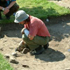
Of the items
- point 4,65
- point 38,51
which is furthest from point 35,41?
point 4,65

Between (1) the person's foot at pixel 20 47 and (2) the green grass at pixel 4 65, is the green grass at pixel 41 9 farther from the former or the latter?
(2) the green grass at pixel 4 65

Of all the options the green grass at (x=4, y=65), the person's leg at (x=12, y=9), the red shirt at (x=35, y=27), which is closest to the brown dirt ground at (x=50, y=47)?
the green grass at (x=4, y=65)

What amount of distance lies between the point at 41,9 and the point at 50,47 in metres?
2.71

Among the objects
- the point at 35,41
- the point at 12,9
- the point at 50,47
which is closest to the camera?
the point at 35,41

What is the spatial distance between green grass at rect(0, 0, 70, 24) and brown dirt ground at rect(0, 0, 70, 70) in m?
0.21

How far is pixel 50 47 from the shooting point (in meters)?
6.45

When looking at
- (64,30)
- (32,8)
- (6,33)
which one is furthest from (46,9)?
(6,33)

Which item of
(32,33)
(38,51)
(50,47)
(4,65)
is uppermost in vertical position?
(32,33)

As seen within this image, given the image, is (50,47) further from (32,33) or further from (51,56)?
(32,33)

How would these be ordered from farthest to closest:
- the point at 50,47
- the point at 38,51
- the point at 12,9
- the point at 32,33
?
the point at 12,9
the point at 50,47
the point at 38,51
the point at 32,33

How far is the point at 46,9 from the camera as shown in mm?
8758

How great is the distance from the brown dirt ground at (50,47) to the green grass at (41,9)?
212mm

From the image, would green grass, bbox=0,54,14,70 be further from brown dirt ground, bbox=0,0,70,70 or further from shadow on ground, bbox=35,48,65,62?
shadow on ground, bbox=35,48,65,62

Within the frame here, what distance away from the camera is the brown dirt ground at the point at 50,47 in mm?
5191
